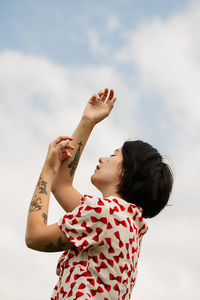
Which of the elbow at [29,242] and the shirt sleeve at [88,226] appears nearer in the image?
the shirt sleeve at [88,226]

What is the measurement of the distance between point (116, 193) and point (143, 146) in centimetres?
56

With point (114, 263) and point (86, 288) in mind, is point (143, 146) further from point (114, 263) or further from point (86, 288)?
point (86, 288)

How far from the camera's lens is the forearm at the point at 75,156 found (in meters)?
4.02

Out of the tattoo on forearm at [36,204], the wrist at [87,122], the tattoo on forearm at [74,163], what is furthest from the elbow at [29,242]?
the wrist at [87,122]

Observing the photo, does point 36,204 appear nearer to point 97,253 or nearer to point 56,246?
point 56,246

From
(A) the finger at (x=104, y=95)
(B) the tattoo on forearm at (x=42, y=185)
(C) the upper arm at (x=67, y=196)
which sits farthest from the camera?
(A) the finger at (x=104, y=95)

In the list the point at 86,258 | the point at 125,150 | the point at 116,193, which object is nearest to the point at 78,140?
the point at 125,150

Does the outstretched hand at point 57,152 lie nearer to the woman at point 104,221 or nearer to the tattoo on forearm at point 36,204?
the woman at point 104,221

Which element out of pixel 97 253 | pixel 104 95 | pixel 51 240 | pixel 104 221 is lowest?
pixel 97 253

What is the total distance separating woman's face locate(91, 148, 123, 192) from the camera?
141 inches

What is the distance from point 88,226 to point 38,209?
47 centimetres

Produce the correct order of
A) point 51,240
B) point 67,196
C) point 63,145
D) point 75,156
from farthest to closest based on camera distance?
point 75,156
point 67,196
point 63,145
point 51,240

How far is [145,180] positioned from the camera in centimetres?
354

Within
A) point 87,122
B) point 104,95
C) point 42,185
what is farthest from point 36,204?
point 104,95
